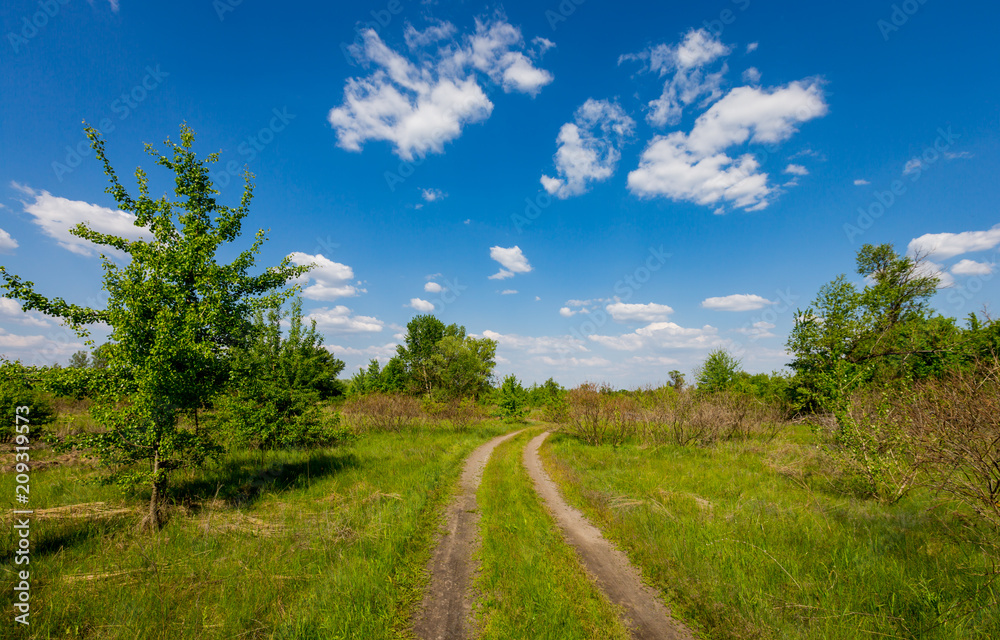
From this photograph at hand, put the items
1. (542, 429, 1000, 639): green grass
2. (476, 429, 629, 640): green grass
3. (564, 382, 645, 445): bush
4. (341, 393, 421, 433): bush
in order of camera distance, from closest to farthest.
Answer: (476, 429, 629, 640): green grass
(542, 429, 1000, 639): green grass
(564, 382, 645, 445): bush
(341, 393, 421, 433): bush

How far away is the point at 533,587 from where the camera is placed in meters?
5.68

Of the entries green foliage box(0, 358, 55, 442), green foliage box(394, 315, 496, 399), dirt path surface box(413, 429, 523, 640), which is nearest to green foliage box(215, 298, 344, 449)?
green foliage box(0, 358, 55, 442)

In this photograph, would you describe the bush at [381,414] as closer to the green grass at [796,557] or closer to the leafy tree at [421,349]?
the green grass at [796,557]

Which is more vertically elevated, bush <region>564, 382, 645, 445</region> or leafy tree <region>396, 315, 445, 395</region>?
leafy tree <region>396, 315, 445, 395</region>

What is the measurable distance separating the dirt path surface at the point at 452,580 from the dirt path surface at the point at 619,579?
2.37 meters

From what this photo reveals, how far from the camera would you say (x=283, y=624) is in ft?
15.7

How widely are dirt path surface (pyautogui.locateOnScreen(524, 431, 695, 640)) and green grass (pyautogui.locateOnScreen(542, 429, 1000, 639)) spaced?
30 cm

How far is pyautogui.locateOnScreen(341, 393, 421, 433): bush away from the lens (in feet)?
82.9

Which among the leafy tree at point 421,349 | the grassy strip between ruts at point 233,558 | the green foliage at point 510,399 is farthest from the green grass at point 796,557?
the leafy tree at point 421,349

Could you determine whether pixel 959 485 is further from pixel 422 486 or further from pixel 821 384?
pixel 422 486

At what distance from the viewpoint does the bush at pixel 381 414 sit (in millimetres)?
25266

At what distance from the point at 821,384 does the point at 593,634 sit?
42.3 feet

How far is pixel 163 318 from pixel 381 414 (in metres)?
19.6

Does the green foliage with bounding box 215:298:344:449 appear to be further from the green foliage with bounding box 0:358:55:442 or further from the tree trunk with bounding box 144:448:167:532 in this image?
the green foliage with bounding box 0:358:55:442
